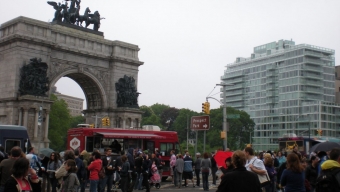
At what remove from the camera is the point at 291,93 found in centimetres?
12212

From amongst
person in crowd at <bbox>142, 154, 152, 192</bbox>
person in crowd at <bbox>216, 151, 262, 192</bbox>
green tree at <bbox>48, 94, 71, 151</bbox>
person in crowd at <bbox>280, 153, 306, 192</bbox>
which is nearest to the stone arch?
green tree at <bbox>48, 94, 71, 151</bbox>

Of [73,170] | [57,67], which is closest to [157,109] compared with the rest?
[57,67]

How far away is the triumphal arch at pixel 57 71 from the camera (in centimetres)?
4275

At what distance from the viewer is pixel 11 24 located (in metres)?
44.5

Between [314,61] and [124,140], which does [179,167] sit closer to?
[124,140]

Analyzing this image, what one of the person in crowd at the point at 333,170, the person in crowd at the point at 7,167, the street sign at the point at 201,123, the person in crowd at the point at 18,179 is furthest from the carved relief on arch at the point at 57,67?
the person in crowd at the point at 333,170

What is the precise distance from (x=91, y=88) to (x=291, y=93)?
3215 inches

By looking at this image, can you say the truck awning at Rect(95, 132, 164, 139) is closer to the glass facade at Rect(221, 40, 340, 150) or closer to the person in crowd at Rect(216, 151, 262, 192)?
the person in crowd at Rect(216, 151, 262, 192)

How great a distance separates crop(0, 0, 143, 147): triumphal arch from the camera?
4275 cm

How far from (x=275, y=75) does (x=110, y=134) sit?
10825 centimetres

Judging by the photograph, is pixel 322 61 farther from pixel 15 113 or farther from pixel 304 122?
pixel 15 113

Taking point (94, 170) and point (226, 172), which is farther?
point (94, 170)

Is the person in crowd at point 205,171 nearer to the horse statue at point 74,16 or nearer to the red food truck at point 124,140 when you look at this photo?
the red food truck at point 124,140

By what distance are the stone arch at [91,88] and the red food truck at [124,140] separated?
20.2m
